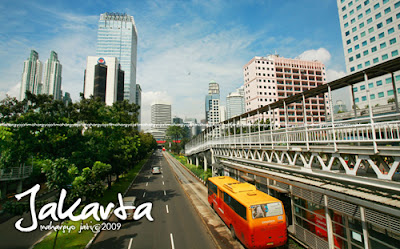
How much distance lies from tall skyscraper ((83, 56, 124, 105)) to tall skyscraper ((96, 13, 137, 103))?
15531 millimetres

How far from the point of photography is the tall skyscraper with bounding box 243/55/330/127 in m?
82.2

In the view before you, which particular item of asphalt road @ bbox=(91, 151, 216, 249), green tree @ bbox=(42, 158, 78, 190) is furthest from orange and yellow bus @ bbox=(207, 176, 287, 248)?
green tree @ bbox=(42, 158, 78, 190)

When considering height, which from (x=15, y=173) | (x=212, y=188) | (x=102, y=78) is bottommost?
(x=212, y=188)

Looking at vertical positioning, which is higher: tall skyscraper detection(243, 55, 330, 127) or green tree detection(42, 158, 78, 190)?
tall skyscraper detection(243, 55, 330, 127)

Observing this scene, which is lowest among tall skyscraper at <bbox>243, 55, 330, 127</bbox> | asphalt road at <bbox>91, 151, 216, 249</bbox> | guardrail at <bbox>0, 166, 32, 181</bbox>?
asphalt road at <bbox>91, 151, 216, 249</bbox>

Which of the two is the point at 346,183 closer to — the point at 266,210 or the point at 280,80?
the point at 266,210

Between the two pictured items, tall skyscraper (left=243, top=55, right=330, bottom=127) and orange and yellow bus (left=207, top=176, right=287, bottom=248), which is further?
tall skyscraper (left=243, top=55, right=330, bottom=127)

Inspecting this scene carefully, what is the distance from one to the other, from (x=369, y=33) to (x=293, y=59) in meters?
36.3

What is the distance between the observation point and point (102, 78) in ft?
364

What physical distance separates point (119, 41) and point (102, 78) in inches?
1425

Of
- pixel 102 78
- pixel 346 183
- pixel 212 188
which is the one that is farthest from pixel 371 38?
pixel 102 78

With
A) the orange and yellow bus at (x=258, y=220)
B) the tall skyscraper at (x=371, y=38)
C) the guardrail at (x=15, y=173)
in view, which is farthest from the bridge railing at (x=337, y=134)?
the tall skyscraper at (x=371, y=38)

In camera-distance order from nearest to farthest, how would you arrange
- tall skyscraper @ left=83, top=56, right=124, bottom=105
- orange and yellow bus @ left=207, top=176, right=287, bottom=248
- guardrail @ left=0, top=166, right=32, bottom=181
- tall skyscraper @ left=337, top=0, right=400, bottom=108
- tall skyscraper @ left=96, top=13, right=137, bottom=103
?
orange and yellow bus @ left=207, top=176, right=287, bottom=248 < guardrail @ left=0, top=166, right=32, bottom=181 < tall skyscraper @ left=337, top=0, right=400, bottom=108 < tall skyscraper @ left=83, top=56, right=124, bottom=105 < tall skyscraper @ left=96, top=13, right=137, bottom=103

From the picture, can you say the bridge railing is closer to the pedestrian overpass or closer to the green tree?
the pedestrian overpass
